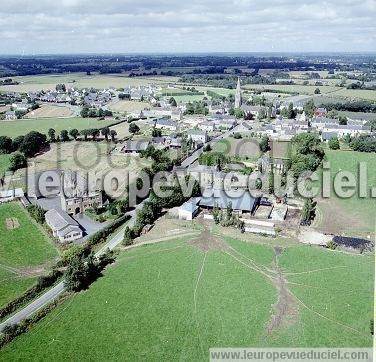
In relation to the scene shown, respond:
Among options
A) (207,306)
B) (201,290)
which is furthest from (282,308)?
(201,290)

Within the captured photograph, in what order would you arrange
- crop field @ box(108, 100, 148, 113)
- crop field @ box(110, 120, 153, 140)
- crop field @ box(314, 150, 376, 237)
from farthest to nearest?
crop field @ box(108, 100, 148, 113) < crop field @ box(110, 120, 153, 140) < crop field @ box(314, 150, 376, 237)

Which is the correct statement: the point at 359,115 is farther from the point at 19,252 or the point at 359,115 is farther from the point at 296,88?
the point at 19,252

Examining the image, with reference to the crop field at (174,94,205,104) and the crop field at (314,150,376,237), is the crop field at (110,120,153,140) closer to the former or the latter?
the crop field at (174,94,205,104)

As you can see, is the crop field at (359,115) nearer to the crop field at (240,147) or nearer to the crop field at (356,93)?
the crop field at (356,93)

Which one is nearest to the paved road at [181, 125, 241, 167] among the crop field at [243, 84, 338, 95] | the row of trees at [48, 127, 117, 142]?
the row of trees at [48, 127, 117, 142]

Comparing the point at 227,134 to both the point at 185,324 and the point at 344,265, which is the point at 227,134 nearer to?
the point at 344,265
